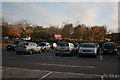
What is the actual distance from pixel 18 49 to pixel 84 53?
27.3 feet

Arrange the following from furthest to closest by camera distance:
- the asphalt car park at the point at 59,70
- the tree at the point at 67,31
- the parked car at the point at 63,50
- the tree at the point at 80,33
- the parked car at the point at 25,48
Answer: the tree at the point at 67,31
the tree at the point at 80,33
the parked car at the point at 25,48
the parked car at the point at 63,50
the asphalt car park at the point at 59,70

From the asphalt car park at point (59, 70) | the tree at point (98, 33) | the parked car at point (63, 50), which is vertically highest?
the tree at point (98, 33)

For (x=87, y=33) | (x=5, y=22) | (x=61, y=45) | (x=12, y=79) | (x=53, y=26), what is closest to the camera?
(x=12, y=79)

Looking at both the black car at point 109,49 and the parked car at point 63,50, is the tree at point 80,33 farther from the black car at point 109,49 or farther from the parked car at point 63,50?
the parked car at point 63,50

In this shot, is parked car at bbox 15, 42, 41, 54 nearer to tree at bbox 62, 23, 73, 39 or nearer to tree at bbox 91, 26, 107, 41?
tree at bbox 91, 26, 107, 41

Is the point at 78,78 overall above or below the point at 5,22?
below

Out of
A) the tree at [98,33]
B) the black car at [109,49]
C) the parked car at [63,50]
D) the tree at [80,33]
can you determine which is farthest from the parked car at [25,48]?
the tree at [80,33]

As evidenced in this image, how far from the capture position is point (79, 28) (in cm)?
8762

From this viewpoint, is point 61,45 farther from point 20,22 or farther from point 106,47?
point 20,22

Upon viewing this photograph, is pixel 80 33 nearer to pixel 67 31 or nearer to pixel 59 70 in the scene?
pixel 67 31

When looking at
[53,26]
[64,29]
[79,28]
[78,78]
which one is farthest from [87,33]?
[78,78]

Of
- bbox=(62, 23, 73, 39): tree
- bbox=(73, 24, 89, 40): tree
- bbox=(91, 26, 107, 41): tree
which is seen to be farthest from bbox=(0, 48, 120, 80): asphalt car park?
bbox=(62, 23, 73, 39): tree

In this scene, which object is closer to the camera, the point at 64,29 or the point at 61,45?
the point at 61,45

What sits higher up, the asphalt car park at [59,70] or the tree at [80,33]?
the tree at [80,33]
